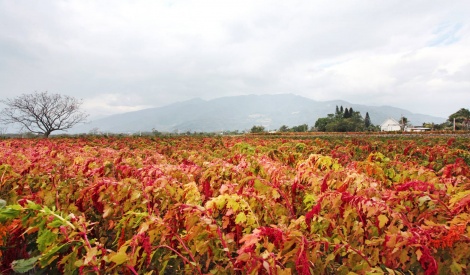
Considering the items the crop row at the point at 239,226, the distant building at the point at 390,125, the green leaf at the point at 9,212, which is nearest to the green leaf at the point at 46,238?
the crop row at the point at 239,226

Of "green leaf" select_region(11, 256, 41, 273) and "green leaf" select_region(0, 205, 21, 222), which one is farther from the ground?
"green leaf" select_region(0, 205, 21, 222)

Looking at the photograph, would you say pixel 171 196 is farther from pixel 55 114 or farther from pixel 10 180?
pixel 55 114

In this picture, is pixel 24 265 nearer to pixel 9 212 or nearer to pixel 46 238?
pixel 46 238

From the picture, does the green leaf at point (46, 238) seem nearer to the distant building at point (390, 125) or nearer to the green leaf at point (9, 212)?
the green leaf at point (9, 212)

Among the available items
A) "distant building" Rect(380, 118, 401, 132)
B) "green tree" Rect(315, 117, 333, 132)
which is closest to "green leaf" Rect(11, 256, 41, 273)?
"green tree" Rect(315, 117, 333, 132)

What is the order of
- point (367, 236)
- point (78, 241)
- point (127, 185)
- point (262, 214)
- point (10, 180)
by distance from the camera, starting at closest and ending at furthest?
point (78, 241) → point (367, 236) → point (262, 214) → point (127, 185) → point (10, 180)

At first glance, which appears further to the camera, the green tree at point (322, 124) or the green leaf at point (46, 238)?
the green tree at point (322, 124)

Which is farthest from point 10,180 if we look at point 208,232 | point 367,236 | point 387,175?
point 387,175

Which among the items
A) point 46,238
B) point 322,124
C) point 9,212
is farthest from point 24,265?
point 322,124

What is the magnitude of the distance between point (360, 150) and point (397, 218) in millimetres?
6765

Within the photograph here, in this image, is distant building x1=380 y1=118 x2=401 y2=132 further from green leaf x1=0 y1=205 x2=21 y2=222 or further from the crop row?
green leaf x1=0 y1=205 x2=21 y2=222

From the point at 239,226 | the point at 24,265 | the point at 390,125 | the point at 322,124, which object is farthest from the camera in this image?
the point at 390,125

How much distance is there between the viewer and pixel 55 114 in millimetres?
43406

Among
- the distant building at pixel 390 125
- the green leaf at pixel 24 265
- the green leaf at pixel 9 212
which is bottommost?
the green leaf at pixel 24 265
